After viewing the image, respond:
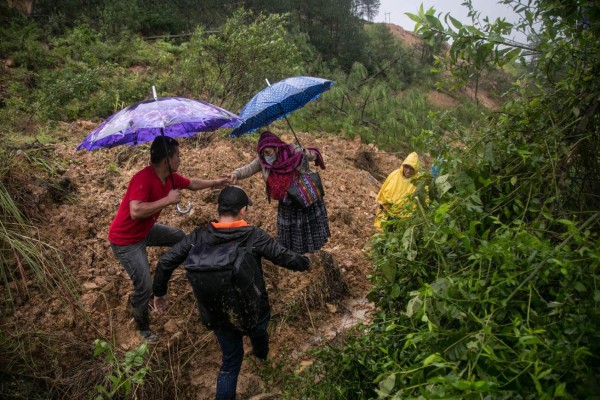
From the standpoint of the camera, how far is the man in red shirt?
280 centimetres

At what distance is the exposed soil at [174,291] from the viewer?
3145 millimetres

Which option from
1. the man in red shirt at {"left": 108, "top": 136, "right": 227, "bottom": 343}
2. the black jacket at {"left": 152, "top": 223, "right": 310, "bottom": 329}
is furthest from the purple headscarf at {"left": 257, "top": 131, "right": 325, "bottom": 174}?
the black jacket at {"left": 152, "top": 223, "right": 310, "bottom": 329}

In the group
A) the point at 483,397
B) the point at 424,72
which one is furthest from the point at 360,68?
the point at 483,397

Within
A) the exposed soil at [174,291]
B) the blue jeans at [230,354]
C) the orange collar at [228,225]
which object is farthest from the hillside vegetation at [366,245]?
the orange collar at [228,225]

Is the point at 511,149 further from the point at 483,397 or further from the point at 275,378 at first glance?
the point at 275,378

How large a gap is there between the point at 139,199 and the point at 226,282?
0.91 metres

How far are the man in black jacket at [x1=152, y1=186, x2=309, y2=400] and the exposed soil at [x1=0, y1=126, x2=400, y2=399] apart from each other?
47 cm

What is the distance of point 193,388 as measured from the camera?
10.3ft

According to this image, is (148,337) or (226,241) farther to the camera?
(148,337)

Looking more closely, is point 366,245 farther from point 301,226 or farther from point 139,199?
point 139,199

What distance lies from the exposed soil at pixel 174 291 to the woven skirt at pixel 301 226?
0.44m

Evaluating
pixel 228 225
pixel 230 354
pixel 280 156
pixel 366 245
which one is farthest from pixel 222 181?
pixel 366 245

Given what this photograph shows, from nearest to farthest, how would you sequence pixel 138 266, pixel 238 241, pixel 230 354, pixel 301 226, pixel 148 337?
pixel 238 241 < pixel 230 354 < pixel 138 266 < pixel 148 337 < pixel 301 226

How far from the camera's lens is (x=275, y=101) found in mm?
3320
